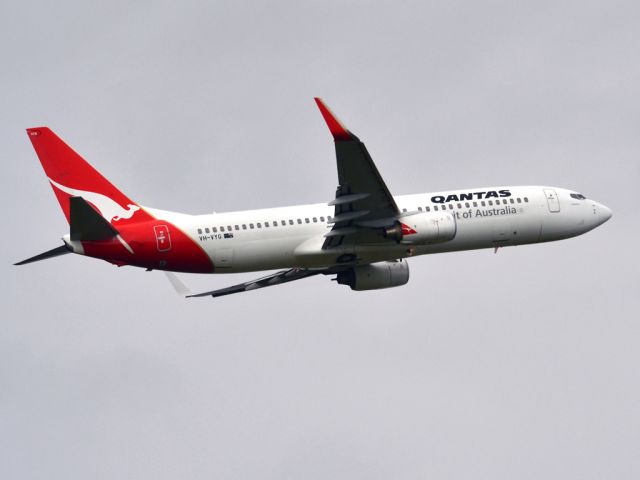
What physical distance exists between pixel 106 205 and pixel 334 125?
13.1 metres

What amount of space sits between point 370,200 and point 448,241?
5.97 meters

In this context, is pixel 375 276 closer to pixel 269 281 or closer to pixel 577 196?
pixel 269 281

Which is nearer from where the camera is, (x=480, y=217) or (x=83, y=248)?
(x=83, y=248)

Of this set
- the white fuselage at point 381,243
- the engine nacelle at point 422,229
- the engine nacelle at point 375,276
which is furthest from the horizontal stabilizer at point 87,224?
the engine nacelle at point 375,276

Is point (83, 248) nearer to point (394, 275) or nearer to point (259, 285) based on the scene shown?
point (259, 285)

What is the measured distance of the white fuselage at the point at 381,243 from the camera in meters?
58.8

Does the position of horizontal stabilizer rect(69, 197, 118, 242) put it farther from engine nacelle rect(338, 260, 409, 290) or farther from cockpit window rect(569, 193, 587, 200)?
cockpit window rect(569, 193, 587, 200)

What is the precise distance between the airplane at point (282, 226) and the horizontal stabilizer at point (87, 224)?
5 cm

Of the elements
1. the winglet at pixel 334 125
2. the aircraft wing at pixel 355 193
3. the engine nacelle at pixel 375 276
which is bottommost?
the engine nacelle at pixel 375 276

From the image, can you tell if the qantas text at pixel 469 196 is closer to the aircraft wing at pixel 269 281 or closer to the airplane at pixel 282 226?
the airplane at pixel 282 226

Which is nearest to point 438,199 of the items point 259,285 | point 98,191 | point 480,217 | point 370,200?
point 480,217

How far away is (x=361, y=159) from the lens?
5428cm

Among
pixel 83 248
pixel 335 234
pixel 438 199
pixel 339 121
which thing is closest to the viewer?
pixel 339 121

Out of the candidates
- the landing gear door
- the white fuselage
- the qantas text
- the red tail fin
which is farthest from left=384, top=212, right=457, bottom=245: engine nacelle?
the red tail fin
